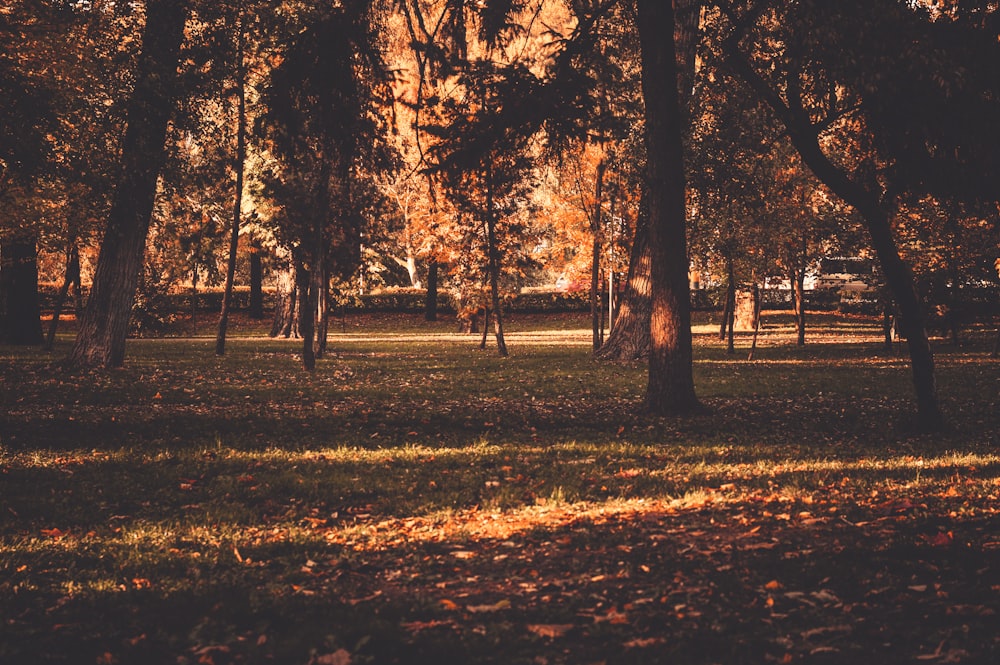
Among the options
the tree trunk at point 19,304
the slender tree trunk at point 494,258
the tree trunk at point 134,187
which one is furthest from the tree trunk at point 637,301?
the tree trunk at point 19,304

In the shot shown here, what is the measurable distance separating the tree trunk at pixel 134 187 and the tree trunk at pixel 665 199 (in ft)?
28.0

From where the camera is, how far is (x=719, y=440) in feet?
33.7

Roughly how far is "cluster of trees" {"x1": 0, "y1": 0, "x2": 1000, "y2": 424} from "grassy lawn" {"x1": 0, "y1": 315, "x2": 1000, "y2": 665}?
2.86 meters

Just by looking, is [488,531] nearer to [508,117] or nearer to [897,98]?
[897,98]

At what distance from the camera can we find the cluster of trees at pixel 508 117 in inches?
391

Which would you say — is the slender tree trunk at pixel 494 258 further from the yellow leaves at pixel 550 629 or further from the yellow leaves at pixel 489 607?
the yellow leaves at pixel 550 629

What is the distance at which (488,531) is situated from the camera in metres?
6.32

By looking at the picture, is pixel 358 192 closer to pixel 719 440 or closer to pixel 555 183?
pixel 555 183

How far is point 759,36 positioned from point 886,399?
656 cm

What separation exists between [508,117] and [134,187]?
26.0 ft

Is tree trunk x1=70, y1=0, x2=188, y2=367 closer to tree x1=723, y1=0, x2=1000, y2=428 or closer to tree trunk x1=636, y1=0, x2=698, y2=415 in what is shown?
tree trunk x1=636, y1=0, x2=698, y2=415

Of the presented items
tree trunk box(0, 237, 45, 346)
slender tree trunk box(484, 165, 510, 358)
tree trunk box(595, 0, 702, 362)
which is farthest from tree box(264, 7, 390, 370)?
tree trunk box(0, 237, 45, 346)

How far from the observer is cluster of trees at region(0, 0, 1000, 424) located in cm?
993

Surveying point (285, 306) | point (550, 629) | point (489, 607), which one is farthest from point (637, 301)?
point (285, 306)
